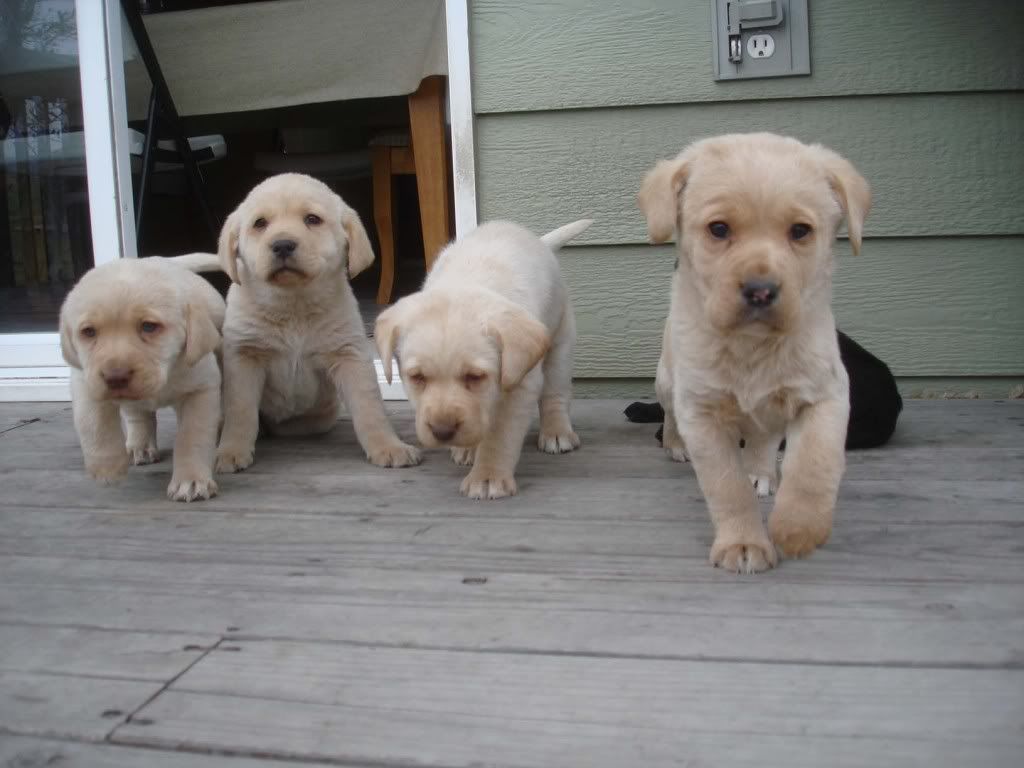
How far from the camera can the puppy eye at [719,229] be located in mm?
2180

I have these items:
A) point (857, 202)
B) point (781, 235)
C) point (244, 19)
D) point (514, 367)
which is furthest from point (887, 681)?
point (244, 19)

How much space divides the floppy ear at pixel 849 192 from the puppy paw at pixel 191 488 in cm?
191

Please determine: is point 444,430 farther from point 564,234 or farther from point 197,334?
point 564,234

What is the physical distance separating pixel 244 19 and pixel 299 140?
2.65 metres

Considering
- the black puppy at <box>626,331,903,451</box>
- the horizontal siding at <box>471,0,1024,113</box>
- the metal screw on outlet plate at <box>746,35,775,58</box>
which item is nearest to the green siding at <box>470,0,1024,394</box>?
the horizontal siding at <box>471,0,1024,113</box>

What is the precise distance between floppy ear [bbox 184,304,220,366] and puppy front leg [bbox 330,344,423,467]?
648mm

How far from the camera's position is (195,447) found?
3033 millimetres

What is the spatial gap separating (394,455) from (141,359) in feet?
2.95

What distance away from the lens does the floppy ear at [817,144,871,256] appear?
2215 mm

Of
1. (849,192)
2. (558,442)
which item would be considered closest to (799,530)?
(849,192)

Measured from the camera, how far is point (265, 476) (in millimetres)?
3227

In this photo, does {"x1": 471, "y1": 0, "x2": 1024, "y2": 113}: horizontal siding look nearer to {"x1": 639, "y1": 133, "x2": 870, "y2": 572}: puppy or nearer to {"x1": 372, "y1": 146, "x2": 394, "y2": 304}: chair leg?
{"x1": 639, "y1": 133, "x2": 870, "y2": 572}: puppy

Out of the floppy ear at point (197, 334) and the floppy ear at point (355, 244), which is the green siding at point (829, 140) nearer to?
the floppy ear at point (355, 244)

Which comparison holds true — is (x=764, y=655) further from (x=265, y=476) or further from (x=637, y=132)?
(x=637, y=132)
